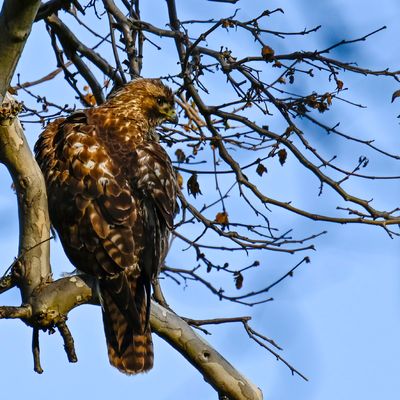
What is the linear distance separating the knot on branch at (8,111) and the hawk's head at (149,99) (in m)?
2.21

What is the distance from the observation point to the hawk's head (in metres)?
6.28

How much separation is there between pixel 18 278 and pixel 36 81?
2.61m

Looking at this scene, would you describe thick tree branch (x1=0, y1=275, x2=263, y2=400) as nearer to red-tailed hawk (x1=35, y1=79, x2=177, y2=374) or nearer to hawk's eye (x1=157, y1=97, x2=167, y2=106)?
red-tailed hawk (x1=35, y1=79, x2=177, y2=374)

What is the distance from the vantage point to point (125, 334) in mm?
5078

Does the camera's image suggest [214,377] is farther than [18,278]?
Yes

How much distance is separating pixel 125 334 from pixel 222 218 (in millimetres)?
1130

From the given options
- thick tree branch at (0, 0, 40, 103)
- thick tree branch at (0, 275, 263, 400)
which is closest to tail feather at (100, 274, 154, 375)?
thick tree branch at (0, 275, 263, 400)

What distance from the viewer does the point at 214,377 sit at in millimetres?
4594

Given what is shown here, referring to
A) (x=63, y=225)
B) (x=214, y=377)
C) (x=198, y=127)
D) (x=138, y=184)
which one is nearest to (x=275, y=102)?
(x=198, y=127)

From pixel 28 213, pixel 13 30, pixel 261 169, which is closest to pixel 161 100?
pixel 261 169

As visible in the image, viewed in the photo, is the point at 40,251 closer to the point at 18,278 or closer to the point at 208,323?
the point at 18,278

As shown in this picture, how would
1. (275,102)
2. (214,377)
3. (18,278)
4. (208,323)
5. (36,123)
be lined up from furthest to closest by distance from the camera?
(36,123) → (275,102) → (208,323) → (214,377) → (18,278)

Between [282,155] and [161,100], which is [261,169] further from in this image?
[161,100]

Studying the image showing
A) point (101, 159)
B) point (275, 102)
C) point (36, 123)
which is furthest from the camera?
point (36, 123)
